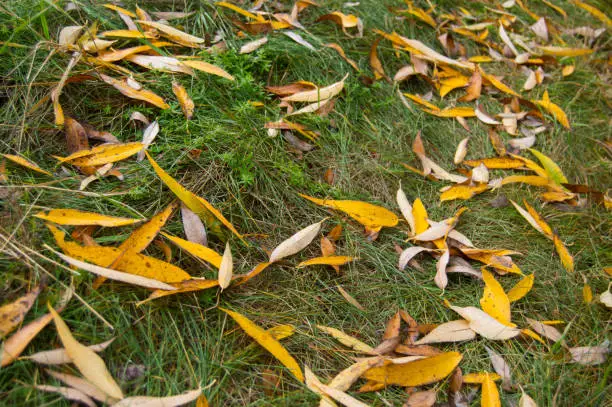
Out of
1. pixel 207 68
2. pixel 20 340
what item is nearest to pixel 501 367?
pixel 20 340

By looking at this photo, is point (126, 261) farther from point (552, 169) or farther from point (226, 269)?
point (552, 169)

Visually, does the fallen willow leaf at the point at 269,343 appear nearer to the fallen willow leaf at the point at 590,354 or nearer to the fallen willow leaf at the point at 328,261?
the fallen willow leaf at the point at 328,261

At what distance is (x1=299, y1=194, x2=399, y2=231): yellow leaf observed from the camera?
1518 millimetres

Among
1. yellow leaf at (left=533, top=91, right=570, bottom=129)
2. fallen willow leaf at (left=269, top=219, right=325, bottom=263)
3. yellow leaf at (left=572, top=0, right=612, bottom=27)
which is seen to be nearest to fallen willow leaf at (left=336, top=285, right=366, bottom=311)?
fallen willow leaf at (left=269, top=219, right=325, bottom=263)

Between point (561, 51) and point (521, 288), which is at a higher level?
point (561, 51)

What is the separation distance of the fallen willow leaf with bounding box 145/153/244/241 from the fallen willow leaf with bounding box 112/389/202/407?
Result: 44 centimetres

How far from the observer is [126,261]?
1.19m

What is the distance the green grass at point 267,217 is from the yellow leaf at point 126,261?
0.04m

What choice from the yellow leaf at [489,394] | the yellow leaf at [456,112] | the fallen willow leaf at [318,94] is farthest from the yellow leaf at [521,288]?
the fallen willow leaf at [318,94]

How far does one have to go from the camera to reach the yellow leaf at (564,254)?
5.11ft

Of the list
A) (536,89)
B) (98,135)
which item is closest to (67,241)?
(98,135)

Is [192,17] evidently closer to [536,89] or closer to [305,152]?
[305,152]

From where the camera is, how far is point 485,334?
4.37 feet

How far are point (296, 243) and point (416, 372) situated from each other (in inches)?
18.3
